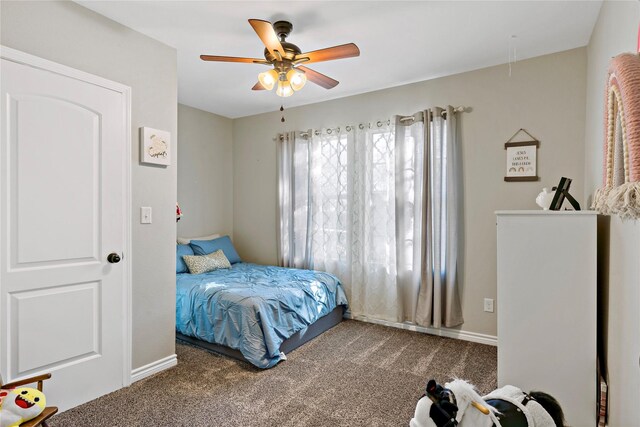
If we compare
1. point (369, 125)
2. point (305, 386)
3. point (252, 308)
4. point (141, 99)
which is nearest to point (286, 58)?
point (141, 99)

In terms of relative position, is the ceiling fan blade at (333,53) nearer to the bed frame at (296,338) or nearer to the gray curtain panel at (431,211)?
the gray curtain panel at (431,211)

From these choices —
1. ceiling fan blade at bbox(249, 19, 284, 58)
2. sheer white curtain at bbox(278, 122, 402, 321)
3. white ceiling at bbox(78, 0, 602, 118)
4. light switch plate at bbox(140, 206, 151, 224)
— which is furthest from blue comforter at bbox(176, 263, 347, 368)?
white ceiling at bbox(78, 0, 602, 118)

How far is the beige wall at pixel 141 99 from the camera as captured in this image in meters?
2.05

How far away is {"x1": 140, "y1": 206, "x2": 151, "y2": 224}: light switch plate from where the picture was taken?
97.9 inches

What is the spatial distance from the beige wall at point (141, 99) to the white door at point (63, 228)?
0.09 meters

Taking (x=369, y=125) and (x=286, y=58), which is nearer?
(x=286, y=58)

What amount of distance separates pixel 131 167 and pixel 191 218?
6.57 feet

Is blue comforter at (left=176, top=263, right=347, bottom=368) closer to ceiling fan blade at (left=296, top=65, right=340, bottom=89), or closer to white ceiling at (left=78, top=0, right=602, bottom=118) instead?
ceiling fan blade at (left=296, top=65, right=340, bottom=89)

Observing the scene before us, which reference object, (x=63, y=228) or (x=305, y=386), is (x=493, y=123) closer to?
(x=305, y=386)

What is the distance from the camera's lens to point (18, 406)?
146 centimetres

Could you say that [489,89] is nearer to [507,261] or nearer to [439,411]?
[507,261]

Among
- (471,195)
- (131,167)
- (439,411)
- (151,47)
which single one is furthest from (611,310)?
(151,47)

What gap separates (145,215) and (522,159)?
9.88ft

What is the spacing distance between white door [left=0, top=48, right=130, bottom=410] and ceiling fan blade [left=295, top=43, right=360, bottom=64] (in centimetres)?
127
